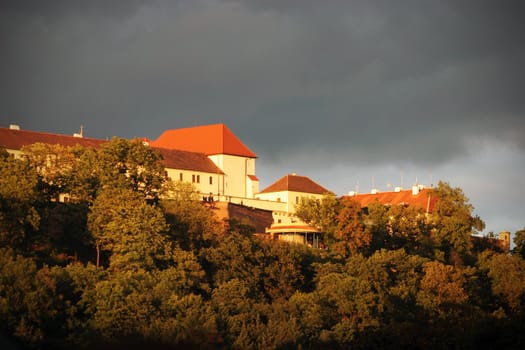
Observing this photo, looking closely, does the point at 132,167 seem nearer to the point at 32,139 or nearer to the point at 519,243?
the point at 32,139

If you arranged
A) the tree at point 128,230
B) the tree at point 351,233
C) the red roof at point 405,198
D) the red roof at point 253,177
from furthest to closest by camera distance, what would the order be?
the red roof at point 405,198 < the red roof at point 253,177 < the tree at point 351,233 < the tree at point 128,230

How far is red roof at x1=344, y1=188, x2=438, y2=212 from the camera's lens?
4094 inches

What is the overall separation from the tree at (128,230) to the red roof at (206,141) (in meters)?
31.8

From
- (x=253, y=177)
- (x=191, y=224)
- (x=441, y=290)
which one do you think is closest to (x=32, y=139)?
(x=191, y=224)

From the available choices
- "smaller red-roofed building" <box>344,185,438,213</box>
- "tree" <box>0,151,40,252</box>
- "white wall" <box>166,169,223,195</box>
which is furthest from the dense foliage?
"smaller red-roofed building" <box>344,185,438,213</box>

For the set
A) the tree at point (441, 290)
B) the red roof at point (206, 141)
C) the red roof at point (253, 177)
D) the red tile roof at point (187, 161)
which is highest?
the red roof at point (206, 141)

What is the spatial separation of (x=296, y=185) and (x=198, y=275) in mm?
36112

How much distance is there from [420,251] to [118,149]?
2424 centimetres

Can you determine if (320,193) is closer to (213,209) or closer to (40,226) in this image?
(213,209)

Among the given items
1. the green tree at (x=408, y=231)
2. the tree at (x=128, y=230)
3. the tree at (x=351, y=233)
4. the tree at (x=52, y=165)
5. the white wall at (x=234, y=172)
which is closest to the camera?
the tree at (x=128, y=230)

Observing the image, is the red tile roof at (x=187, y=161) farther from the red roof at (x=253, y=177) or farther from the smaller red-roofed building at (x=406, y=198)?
the smaller red-roofed building at (x=406, y=198)

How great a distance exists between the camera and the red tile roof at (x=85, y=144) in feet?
284

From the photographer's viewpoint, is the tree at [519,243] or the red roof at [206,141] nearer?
the tree at [519,243]

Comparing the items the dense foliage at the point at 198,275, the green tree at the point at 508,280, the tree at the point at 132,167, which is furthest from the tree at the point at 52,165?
the green tree at the point at 508,280
